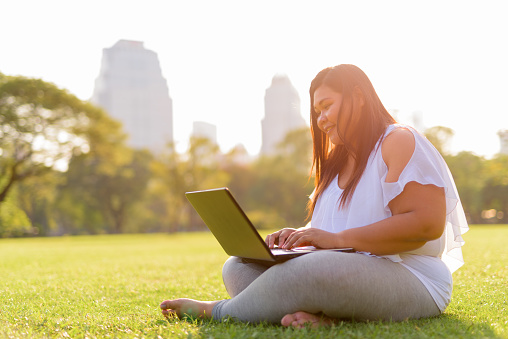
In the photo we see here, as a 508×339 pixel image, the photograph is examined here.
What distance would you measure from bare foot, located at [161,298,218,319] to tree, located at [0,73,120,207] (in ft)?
94.2

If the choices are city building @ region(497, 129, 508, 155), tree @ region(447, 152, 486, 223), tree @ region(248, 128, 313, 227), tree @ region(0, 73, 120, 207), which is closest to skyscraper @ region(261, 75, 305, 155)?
tree @ region(248, 128, 313, 227)

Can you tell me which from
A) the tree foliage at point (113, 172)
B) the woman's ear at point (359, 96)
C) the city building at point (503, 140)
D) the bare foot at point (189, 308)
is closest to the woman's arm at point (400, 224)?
the woman's ear at point (359, 96)

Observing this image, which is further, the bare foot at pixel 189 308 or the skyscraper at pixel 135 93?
the skyscraper at pixel 135 93

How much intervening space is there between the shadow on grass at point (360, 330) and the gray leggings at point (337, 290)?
56 millimetres

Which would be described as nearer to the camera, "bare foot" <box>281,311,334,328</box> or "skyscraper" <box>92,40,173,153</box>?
"bare foot" <box>281,311,334,328</box>

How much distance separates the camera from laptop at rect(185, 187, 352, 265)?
2307mm

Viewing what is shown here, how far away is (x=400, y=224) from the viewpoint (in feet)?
7.75

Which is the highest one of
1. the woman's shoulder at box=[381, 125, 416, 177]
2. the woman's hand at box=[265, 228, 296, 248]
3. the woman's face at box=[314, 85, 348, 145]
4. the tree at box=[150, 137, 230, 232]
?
the woman's face at box=[314, 85, 348, 145]

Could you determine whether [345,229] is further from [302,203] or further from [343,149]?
[302,203]

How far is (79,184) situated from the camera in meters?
46.3

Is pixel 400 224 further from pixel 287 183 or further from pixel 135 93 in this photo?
pixel 135 93

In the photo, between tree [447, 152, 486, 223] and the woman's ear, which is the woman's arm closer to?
the woman's ear

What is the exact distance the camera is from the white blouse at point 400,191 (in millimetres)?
2438

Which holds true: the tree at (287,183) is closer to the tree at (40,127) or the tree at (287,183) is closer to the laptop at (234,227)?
the tree at (40,127)
